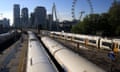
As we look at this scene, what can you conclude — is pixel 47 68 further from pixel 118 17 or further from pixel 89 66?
pixel 118 17

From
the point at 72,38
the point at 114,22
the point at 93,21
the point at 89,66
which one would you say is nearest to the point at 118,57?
the point at 89,66

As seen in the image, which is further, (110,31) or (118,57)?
(110,31)

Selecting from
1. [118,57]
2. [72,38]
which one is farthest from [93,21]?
[118,57]

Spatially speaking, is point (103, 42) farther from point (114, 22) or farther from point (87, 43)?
point (114, 22)

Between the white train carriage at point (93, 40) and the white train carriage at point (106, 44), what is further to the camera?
the white train carriage at point (93, 40)

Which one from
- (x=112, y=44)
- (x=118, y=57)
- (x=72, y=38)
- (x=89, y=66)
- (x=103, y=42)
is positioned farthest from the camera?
(x=72, y=38)

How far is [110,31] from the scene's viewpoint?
3944 inches

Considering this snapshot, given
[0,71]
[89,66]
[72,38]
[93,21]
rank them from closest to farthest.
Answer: [89,66]
[0,71]
[72,38]
[93,21]

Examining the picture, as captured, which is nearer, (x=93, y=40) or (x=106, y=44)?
(x=106, y=44)

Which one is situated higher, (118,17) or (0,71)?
(118,17)

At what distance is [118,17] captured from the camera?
323 ft

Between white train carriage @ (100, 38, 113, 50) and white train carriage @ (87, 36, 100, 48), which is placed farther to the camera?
white train carriage @ (87, 36, 100, 48)

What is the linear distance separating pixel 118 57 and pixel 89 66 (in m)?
15.8

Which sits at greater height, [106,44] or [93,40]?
[93,40]
